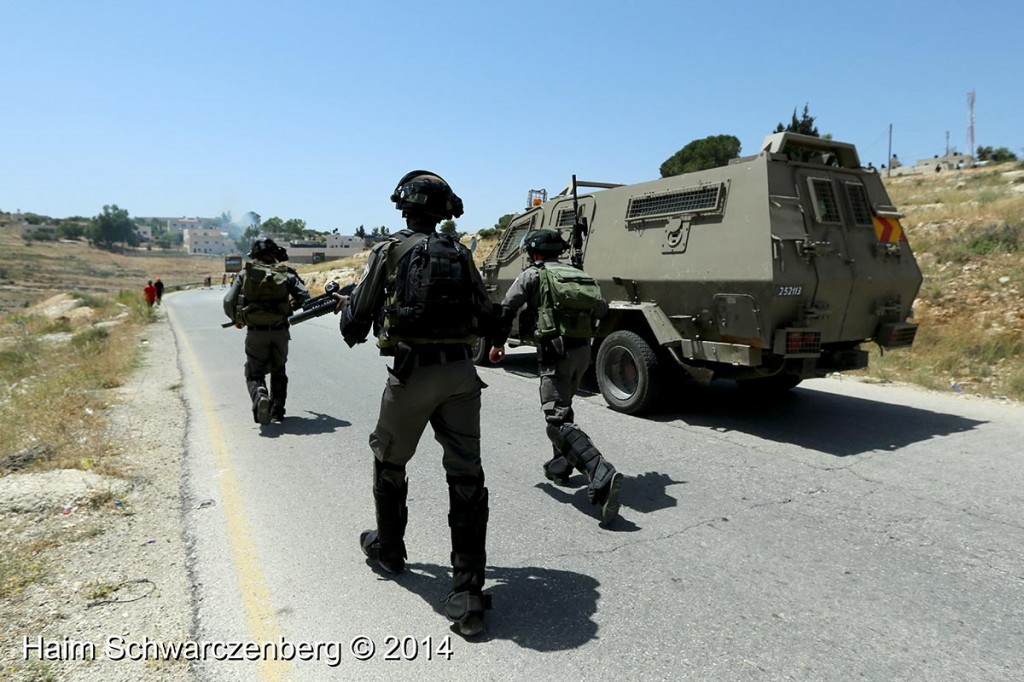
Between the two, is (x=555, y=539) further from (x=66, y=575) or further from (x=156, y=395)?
(x=156, y=395)

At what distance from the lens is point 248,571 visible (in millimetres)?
3459

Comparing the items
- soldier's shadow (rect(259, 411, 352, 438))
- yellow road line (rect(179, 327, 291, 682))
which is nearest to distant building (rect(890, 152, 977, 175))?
soldier's shadow (rect(259, 411, 352, 438))

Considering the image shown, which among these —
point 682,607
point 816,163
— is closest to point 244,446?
point 682,607

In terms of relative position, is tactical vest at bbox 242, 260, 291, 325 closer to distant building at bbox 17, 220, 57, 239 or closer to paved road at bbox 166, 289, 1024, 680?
paved road at bbox 166, 289, 1024, 680

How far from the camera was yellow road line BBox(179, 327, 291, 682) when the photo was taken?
2.70 meters

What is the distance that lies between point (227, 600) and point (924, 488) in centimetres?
442

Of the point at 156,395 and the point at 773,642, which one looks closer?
the point at 773,642

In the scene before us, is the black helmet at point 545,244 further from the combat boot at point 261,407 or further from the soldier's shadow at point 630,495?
the combat boot at point 261,407

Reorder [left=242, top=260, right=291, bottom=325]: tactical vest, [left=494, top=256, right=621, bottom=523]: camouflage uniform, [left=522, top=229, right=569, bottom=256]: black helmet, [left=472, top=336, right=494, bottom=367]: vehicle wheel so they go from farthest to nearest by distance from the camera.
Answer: [left=472, top=336, right=494, bottom=367]: vehicle wheel
[left=242, top=260, right=291, bottom=325]: tactical vest
[left=522, top=229, right=569, bottom=256]: black helmet
[left=494, top=256, right=621, bottom=523]: camouflage uniform

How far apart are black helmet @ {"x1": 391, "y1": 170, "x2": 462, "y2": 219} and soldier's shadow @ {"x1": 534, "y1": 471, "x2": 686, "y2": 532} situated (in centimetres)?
207

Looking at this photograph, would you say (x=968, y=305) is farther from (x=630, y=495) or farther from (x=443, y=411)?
(x=443, y=411)

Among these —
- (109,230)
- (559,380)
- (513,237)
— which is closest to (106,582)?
(559,380)

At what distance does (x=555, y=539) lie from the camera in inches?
152

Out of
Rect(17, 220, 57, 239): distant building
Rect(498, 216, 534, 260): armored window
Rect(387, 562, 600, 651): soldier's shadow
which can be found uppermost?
Rect(17, 220, 57, 239): distant building
